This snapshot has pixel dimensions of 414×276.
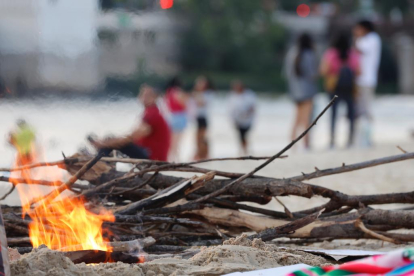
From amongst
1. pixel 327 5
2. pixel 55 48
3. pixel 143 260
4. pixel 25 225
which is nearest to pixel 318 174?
pixel 143 260

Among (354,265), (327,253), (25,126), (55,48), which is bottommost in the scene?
(327,253)

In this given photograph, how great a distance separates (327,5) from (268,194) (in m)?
36.7

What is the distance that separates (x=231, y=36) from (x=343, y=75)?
23.1m

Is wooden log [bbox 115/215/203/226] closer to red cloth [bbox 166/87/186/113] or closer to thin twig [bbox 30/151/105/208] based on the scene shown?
thin twig [bbox 30/151/105/208]

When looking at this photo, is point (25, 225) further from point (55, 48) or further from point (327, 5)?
point (327, 5)

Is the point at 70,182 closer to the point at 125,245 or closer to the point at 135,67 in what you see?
the point at 125,245

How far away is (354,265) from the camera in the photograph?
215 centimetres

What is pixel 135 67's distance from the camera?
556 cm

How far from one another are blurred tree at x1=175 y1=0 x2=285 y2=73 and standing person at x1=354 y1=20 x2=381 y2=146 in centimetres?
1893

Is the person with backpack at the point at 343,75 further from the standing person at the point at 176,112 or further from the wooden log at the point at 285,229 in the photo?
the wooden log at the point at 285,229

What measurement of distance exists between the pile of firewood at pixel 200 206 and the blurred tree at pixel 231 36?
82.7 ft

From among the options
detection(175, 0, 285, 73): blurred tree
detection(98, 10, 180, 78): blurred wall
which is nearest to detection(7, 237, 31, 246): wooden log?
detection(98, 10, 180, 78): blurred wall

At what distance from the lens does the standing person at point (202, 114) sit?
11141mm

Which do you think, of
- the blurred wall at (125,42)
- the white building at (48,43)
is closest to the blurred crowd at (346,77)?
the blurred wall at (125,42)
